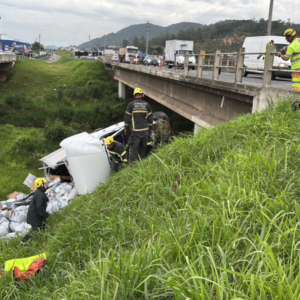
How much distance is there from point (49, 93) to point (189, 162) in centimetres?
2488

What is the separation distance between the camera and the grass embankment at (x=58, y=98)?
2308cm

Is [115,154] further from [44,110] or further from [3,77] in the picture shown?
[3,77]

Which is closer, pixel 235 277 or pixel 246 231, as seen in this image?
pixel 235 277

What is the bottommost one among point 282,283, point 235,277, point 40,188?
point 40,188

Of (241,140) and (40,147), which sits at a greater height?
(241,140)

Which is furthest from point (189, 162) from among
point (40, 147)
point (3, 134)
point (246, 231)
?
point (3, 134)

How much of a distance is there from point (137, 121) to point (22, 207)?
13.6 ft

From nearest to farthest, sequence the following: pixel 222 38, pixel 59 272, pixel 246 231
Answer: pixel 246 231 < pixel 59 272 < pixel 222 38

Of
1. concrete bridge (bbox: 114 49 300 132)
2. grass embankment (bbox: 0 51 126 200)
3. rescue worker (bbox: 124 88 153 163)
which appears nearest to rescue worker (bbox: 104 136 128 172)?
rescue worker (bbox: 124 88 153 163)

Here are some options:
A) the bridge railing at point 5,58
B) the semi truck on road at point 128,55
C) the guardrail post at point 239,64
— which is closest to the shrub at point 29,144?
the bridge railing at point 5,58

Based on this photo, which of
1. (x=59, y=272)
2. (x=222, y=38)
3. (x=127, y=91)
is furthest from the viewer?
(x=222, y=38)

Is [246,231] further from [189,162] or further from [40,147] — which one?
[40,147]

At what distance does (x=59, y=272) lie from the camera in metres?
3.52

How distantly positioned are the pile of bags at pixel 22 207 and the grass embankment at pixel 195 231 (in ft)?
5.64
